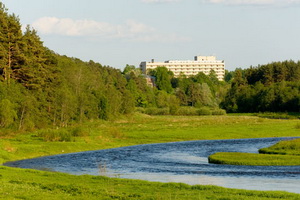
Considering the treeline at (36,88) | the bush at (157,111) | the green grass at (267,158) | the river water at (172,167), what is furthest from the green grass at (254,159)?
the bush at (157,111)

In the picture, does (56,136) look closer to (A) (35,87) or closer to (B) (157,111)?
(A) (35,87)

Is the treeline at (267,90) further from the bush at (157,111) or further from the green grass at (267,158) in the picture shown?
the green grass at (267,158)

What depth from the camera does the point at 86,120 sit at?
110312 mm

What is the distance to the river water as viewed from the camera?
42594mm

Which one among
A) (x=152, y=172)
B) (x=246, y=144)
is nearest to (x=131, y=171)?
(x=152, y=172)

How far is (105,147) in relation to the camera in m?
72.9

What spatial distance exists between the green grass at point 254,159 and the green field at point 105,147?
59.0ft

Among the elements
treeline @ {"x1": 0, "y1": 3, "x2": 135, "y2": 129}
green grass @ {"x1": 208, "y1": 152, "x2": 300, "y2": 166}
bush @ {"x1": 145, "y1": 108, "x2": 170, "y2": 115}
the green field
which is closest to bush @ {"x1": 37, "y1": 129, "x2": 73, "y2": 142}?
the green field

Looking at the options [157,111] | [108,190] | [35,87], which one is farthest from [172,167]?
[157,111]

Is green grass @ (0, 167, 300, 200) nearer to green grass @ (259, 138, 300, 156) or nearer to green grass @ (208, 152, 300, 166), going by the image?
green grass @ (208, 152, 300, 166)

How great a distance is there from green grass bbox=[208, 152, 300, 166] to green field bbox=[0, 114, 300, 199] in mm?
17979

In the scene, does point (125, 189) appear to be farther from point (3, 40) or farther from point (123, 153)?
point (3, 40)

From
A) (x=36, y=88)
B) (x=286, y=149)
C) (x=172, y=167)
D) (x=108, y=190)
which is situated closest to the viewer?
(x=108, y=190)

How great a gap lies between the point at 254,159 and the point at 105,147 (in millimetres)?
23784
